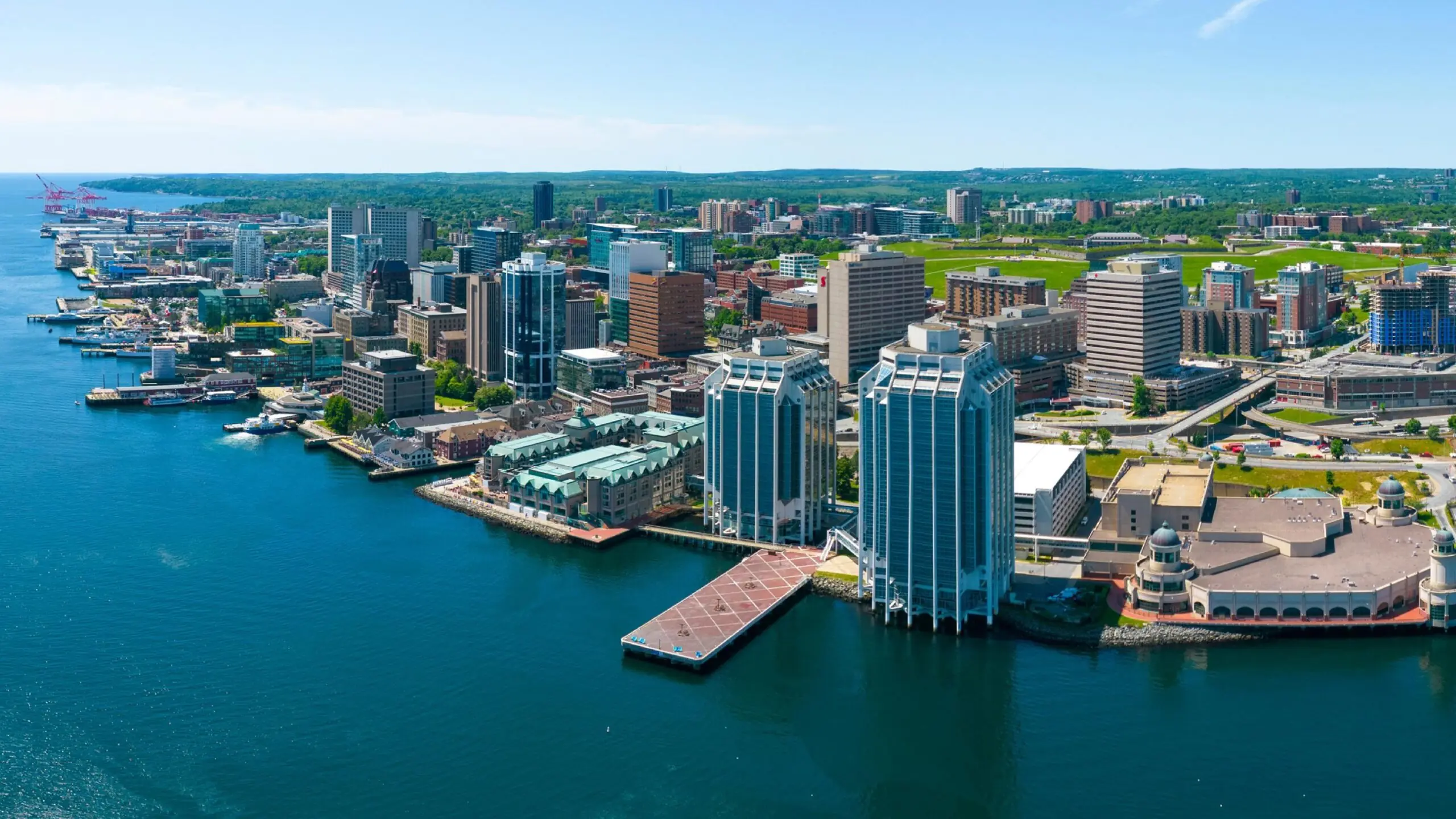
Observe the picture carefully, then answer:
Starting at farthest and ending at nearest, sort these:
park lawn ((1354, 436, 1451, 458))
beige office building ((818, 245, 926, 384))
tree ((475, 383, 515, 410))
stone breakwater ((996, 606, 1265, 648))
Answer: beige office building ((818, 245, 926, 384)) < tree ((475, 383, 515, 410)) < park lawn ((1354, 436, 1451, 458)) < stone breakwater ((996, 606, 1265, 648))

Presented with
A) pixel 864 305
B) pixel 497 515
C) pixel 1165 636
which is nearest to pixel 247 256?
pixel 864 305

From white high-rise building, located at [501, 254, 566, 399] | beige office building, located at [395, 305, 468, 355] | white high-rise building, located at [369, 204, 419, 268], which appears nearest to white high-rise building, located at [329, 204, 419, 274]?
white high-rise building, located at [369, 204, 419, 268]

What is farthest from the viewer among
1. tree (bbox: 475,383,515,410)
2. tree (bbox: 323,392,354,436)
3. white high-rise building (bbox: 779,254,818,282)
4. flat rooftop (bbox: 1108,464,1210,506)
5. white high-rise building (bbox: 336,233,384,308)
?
white high-rise building (bbox: 779,254,818,282)

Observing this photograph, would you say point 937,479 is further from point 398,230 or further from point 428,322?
point 398,230

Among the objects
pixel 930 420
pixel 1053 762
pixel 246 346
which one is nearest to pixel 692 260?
pixel 246 346

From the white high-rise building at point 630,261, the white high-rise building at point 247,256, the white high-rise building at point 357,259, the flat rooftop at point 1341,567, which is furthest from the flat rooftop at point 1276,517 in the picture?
the white high-rise building at point 247,256

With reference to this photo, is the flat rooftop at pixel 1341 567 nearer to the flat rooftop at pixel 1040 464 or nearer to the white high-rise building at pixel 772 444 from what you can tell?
the flat rooftop at pixel 1040 464

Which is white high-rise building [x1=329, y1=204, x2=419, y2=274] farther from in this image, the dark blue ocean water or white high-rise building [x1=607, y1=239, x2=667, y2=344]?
the dark blue ocean water

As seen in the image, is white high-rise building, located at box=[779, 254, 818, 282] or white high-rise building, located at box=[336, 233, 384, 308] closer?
white high-rise building, located at box=[336, 233, 384, 308]

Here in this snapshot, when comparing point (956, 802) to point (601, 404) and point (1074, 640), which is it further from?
point (601, 404)
